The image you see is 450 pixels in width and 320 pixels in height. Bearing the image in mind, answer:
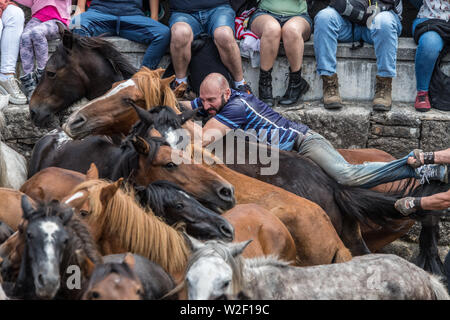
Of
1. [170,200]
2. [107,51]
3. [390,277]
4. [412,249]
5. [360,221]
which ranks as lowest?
[412,249]

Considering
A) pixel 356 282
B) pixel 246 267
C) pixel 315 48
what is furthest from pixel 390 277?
pixel 315 48

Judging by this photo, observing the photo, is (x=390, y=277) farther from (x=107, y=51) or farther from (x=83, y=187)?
(x=107, y=51)

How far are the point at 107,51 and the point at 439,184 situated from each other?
2.73 meters

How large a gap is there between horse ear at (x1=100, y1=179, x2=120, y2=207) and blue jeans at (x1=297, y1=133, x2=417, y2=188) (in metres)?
2.20

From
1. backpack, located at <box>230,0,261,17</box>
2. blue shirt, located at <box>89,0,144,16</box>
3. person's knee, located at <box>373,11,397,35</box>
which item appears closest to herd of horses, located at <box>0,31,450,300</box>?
blue shirt, located at <box>89,0,144,16</box>

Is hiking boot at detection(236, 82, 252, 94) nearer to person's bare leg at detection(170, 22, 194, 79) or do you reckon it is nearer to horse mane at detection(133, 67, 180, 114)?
person's bare leg at detection(170, 22, 194, 79)

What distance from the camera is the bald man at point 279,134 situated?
5039 millimetres

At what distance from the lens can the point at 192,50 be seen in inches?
258

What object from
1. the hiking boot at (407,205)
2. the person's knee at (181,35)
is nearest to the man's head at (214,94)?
the person's knee at (181,35)

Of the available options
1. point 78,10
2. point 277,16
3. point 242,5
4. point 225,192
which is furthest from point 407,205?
point 78,10

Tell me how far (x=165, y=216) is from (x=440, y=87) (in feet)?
12.6

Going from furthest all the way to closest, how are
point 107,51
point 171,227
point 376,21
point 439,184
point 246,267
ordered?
point 376,21, point 107,51, point 439,184, point 171,227, point 246,267

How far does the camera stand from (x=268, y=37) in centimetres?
649
